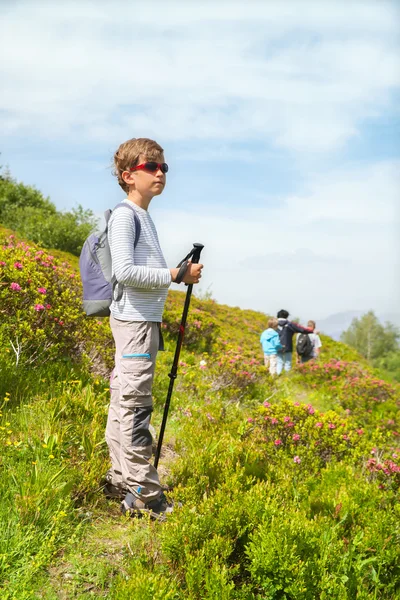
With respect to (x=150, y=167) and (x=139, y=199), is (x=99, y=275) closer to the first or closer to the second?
(x=139, y=199)

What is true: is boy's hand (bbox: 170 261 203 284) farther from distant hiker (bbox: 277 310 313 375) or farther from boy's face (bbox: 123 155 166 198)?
distant hiker (bbox: 277 310 313 375)

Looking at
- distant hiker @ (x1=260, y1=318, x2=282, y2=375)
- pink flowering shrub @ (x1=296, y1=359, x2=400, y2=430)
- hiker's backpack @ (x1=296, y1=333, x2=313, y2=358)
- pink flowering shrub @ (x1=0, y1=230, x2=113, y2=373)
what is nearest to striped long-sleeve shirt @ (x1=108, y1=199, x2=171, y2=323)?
pink flowering shrub @ (x1=0, y1=230, x2=113, y2=373)

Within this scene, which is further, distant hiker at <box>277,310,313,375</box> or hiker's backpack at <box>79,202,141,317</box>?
distant hiker at <box>277,310,313,375</box>

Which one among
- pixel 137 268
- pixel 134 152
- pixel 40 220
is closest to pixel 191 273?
pixel 137 268

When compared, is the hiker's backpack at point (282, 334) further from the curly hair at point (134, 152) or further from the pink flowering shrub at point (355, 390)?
the curly hair at point (134, 152)

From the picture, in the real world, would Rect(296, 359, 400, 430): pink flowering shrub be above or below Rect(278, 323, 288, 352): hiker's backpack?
below

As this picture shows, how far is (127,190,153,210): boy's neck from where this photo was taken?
3.74 meters

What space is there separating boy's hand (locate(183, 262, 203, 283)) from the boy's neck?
0.55 m

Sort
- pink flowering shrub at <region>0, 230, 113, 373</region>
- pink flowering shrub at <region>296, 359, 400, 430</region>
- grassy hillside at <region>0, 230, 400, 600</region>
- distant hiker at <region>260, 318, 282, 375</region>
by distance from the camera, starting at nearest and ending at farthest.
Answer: grassy hillside at <region>0, 230, 400, 600</region>, pink flowering shrub at <region>0, 230, 113, 373</region>, pink flowering shrub at <region>296, 359, 400, 430</region>, distant hiker at <region>260, 318, 282, 375</region>

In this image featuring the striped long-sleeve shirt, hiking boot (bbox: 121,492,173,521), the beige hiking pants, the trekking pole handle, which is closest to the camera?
the striped long-sleeve shirt

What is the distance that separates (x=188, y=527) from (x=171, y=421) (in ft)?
8.74

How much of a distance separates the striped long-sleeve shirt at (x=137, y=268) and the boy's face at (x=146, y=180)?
0.13 meters

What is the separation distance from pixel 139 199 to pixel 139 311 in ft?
2.69

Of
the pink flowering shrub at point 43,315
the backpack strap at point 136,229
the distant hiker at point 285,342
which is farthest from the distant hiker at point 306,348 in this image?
the backpack strap at point 136,229
